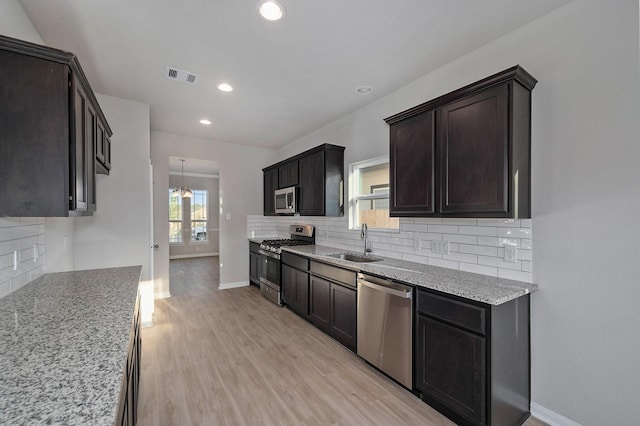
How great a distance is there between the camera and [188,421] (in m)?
1.96

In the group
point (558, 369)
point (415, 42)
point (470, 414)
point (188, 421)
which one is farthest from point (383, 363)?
point (415, 42)

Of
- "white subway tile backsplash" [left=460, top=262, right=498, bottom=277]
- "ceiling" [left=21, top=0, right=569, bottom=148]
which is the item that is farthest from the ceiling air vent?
"white subway tile backsplash" [left=460, top=262, right=498, bottom=277]

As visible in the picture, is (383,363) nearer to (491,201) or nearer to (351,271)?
(351,271)

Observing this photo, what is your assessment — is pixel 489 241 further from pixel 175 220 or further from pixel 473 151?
pixel 175 220

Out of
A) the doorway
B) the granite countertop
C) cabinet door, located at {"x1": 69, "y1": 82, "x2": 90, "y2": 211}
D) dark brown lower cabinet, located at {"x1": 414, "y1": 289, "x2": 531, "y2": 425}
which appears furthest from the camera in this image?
the doorway

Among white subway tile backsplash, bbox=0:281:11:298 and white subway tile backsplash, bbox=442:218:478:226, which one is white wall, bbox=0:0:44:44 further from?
white subway tile backsplash, bbox=442:218:478:226

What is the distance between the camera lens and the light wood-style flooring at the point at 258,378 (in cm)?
202

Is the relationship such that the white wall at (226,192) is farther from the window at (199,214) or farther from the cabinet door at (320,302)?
the window at (199,214)

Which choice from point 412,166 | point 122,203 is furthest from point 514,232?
point 122,203

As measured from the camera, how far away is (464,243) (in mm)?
2408

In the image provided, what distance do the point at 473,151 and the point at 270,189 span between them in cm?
392

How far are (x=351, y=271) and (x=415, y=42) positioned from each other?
2.07 meters

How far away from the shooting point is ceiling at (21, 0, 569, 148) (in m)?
1.89

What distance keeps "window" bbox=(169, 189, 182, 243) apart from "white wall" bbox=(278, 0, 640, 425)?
927 centimetres
